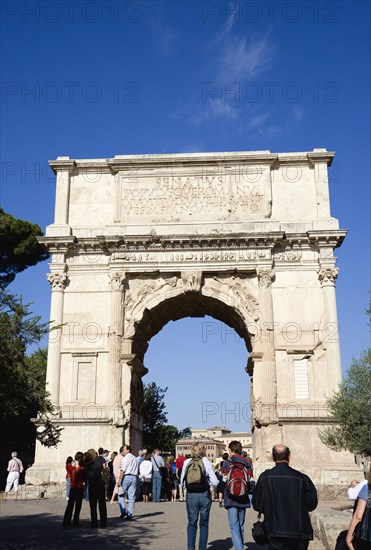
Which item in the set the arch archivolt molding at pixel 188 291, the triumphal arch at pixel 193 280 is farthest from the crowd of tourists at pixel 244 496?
the arch archivolt molding at pixel 188 291

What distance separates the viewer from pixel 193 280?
2216 cm

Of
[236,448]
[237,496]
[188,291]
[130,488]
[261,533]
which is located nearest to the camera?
[261,533]

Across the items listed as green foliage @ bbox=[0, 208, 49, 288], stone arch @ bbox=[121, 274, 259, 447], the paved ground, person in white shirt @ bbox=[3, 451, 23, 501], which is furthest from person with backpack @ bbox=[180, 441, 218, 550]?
green foliage @ bbox=[0, 208, 49, 288]

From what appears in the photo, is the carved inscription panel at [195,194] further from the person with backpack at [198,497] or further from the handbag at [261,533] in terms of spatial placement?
the handbag at [261,533]

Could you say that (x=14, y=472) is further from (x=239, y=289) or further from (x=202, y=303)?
(x=239, y=289)

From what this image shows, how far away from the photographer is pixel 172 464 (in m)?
21.6

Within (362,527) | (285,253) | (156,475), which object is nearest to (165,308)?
(285,253)

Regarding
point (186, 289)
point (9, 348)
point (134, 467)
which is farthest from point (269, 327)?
point (9, 348)

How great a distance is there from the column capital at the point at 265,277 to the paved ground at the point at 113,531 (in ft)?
28.1

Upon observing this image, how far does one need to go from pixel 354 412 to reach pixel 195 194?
9.74 metres

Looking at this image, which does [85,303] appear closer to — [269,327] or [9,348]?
[269,327]

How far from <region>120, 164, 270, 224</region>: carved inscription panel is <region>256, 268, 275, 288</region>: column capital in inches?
81.0

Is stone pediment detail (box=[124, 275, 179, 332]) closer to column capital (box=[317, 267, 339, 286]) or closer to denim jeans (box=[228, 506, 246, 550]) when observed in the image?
column capital (box=[317, 267, 339, 286])

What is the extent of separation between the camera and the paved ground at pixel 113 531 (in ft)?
31.1
